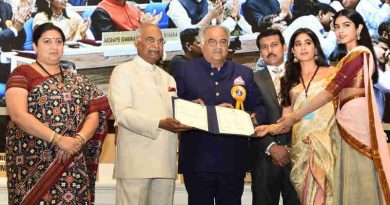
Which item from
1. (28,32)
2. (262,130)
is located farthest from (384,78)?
(28,32)

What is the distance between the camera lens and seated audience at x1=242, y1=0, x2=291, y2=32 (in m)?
5.28

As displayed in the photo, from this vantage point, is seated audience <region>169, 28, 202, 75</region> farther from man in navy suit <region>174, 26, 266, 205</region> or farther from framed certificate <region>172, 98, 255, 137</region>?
framed certificate <region>172, 98, 255, 137</region>

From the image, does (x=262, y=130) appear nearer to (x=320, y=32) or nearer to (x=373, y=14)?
(x=320, y=32)

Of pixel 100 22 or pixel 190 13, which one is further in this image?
pixel 190 13

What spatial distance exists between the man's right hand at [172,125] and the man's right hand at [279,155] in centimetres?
72

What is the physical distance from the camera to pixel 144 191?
12.6 feet

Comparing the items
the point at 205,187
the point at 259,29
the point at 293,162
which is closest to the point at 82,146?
the point at 205,187

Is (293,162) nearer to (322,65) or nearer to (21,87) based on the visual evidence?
(322,65)

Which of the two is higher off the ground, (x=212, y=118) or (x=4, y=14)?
(x=4, y=14)

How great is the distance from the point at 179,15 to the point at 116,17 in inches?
20.5

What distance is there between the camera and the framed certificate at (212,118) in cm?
366

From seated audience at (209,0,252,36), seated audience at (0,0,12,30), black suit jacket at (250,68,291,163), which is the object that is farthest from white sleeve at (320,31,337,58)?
seated audience at (0,0,12,30)

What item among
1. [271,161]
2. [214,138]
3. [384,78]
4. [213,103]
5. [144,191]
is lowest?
[144,191]

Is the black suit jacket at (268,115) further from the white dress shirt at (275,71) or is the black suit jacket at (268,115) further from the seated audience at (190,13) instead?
the seated audience at (190,13)
